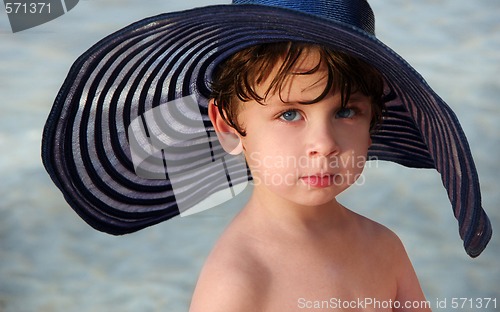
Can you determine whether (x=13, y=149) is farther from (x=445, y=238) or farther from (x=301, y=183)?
(x=301, y=183)

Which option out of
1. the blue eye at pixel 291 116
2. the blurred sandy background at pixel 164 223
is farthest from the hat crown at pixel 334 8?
the blurred sandy background at pixel 164 223

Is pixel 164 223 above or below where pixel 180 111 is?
below

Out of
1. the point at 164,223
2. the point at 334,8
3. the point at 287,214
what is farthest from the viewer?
the point at 164,223

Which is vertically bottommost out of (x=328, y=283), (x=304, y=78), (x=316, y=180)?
(x=328, y=283)

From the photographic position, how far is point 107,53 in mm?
1045

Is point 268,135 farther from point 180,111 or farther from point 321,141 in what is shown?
point 180,111

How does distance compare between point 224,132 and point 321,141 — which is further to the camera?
point 224,132

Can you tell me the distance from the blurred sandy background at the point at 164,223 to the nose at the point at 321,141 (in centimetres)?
78

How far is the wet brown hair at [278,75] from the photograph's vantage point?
105 centimetres

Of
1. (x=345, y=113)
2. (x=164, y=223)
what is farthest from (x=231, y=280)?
(x=164, y=223)

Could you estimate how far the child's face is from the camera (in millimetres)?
1050

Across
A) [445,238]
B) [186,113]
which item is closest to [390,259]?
[186,113]

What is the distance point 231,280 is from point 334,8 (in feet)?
1.11

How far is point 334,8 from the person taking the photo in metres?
1.04
